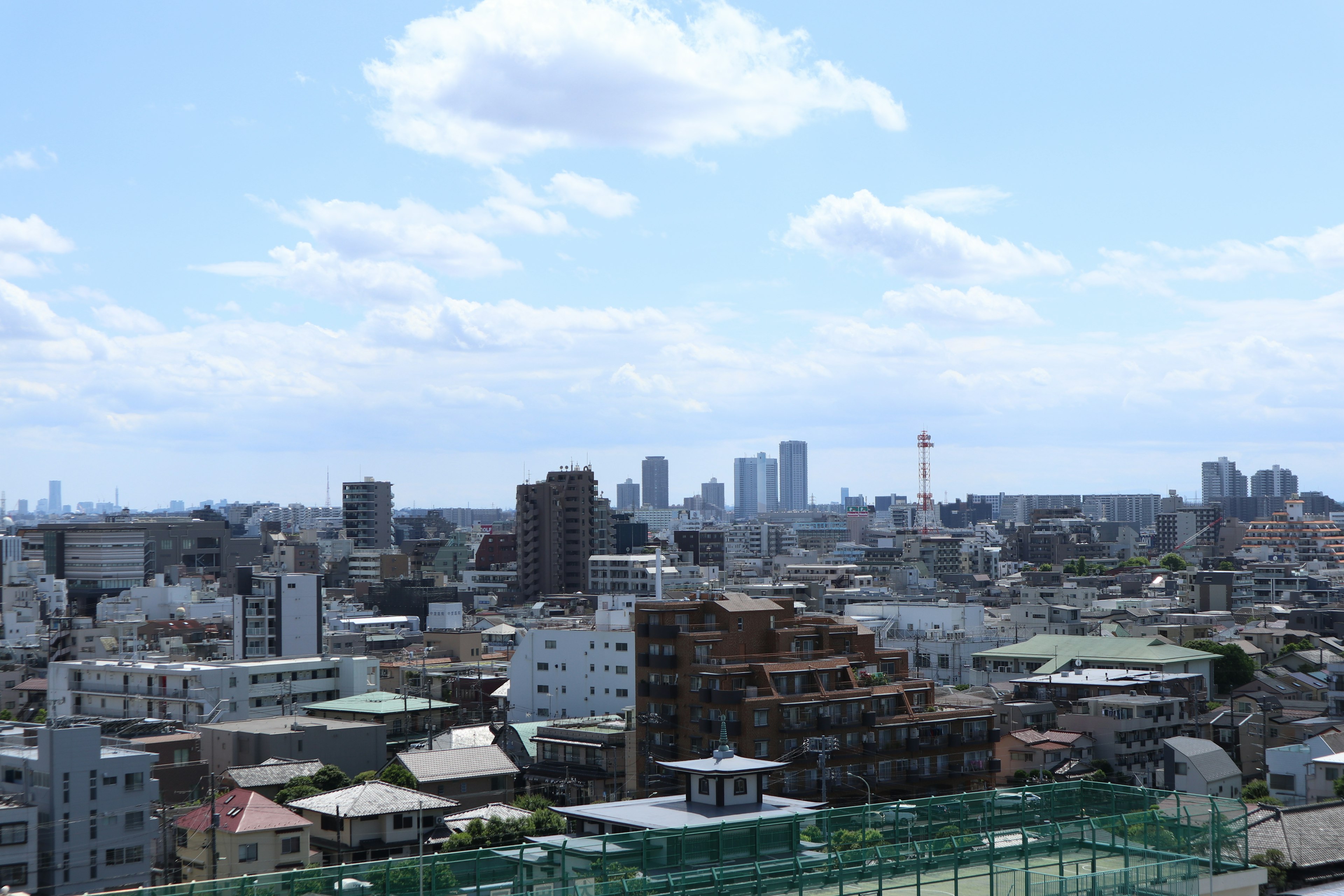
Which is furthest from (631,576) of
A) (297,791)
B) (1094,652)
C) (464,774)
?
(297,791)

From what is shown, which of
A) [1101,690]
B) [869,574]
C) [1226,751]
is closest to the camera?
[1226,751]

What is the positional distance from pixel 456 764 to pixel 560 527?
188 feet

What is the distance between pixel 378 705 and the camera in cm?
3803

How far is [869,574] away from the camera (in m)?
96.9

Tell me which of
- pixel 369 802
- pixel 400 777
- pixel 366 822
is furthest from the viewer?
pixel 400 777

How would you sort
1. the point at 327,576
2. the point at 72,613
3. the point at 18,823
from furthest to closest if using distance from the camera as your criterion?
the point at 327,576 < the point at 72,613 < the point at 18,823

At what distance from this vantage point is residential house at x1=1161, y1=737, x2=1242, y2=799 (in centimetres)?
3225

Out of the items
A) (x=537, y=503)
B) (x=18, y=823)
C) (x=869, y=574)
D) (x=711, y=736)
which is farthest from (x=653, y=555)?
(x=18, y=823)

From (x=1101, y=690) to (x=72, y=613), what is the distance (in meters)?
54.8

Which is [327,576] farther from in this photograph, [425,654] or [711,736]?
[711,736]

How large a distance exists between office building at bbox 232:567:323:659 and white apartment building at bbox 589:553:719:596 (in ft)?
91.9

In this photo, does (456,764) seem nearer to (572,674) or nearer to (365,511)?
(572,674)

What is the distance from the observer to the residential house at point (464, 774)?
30.1m

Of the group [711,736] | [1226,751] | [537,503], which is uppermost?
[537,503]
